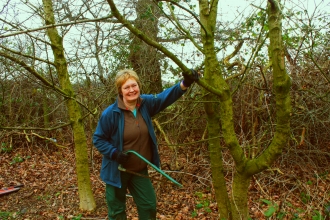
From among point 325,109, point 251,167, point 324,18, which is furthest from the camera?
point 325,109

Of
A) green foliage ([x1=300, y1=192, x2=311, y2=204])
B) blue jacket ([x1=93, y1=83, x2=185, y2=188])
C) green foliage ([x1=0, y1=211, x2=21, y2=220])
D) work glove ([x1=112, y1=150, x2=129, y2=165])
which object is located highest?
blue jacket ([x1=93, y1=83, x2=185, y2=188])

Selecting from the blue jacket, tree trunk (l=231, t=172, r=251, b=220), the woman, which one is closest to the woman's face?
the woman

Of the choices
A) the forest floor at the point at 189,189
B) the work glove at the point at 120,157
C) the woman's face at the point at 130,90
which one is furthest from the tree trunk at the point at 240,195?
the woman's face at the point at 130,90

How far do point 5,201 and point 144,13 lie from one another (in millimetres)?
4801

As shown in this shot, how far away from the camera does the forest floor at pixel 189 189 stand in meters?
4.48

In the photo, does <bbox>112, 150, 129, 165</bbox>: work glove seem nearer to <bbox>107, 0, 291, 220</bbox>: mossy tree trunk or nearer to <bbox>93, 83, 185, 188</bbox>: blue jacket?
<bbox>93, 83, 185, 188</bbox>: blue jacket

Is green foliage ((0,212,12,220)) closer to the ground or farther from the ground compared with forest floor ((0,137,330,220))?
closer to the ground

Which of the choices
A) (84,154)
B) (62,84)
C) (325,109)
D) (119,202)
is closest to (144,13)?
(62,84)

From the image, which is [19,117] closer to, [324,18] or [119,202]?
[119,202]

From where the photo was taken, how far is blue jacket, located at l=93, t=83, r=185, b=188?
302 centimetres

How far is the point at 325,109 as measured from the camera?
537 centimetres

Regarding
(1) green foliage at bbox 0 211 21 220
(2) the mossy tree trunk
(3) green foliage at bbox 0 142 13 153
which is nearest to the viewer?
(2) the mossy tree trunk

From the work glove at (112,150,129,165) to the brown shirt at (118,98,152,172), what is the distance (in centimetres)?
12

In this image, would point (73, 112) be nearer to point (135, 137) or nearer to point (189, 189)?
point (135, 137)
